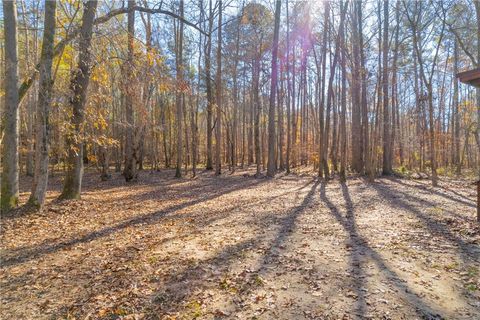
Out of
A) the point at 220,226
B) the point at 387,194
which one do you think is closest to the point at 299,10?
the point at 387,194

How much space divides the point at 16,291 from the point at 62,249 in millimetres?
1462

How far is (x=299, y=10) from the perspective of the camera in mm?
19000

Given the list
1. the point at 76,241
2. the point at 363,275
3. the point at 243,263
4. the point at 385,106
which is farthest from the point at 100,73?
the point at 385,106

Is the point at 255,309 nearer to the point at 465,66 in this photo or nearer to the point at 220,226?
the point at 220,226

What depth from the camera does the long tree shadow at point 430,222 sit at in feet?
15.3

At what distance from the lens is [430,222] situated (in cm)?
646

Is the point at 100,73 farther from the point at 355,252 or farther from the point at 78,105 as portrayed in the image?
the point at 355,252

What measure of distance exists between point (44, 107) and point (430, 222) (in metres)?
9.05

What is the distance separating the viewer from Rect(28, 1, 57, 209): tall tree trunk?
691 cm

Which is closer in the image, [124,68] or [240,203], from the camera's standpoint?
[124,68]

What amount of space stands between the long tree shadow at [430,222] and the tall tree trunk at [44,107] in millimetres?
8565

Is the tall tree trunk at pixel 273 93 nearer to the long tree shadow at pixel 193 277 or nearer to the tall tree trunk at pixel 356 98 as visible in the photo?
the tall tree trunk at pixel 356 98

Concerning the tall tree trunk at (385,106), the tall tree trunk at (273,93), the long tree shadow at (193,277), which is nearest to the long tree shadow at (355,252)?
the long tree shadow at (193,277)

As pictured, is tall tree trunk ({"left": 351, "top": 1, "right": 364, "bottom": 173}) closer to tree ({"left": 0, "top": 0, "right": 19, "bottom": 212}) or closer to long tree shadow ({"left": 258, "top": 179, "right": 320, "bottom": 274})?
long tree shadow ({"left": 258, "top": 179, "right": 320, "bottom": 274})
